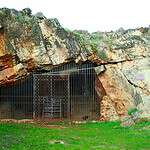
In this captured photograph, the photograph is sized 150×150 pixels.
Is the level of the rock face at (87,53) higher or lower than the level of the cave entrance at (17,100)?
higher

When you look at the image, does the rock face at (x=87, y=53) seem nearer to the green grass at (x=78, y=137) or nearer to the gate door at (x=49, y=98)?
the gate door at (x=49, y=98)

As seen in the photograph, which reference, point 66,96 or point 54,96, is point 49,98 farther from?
point 66,96

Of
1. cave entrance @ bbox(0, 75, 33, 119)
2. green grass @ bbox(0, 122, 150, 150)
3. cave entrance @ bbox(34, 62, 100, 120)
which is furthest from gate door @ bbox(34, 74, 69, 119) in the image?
green grass @ bbox(0, 122, 150, 150)

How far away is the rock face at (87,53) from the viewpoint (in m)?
24.3

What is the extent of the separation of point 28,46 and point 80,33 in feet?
12.8

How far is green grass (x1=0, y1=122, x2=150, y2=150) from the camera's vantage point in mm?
15914

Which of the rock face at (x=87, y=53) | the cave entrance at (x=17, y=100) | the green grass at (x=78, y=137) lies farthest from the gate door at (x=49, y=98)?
the green grass at (x=78, y=137)

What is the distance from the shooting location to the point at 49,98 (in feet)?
82.0

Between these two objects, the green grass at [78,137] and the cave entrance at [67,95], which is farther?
the cave entrance at [67,95]

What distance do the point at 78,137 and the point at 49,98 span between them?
6662mm

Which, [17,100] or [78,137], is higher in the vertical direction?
[17,100]

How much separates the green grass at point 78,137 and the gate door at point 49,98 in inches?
74.9

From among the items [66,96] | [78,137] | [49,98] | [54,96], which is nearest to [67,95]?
[66,96]

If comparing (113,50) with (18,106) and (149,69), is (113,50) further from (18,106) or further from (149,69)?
(18,106)
